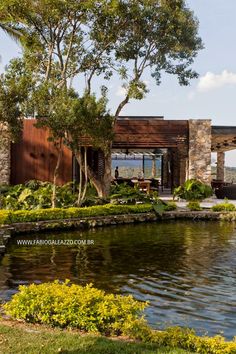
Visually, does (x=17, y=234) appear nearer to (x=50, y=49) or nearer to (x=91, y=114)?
(x=91, y=114)

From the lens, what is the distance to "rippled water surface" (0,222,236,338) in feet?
25.0

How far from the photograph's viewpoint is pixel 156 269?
10.8m

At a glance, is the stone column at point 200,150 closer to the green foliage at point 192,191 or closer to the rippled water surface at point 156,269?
the green foliage at point 192,191

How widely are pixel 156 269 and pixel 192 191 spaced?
13.7 meters

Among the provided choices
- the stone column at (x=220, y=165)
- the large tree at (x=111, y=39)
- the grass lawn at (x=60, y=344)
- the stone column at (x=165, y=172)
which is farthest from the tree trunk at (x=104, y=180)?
the grass lawn at (x=60, y=344)

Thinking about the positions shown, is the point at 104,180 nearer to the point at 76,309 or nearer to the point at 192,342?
the point at 76,309

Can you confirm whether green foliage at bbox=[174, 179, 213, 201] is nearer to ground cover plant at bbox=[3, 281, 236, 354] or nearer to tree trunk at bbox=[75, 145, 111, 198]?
tree trunk at bbox=[75, 145, 111, 198]

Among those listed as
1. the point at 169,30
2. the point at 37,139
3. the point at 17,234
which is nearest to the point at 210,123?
the point at 169,30

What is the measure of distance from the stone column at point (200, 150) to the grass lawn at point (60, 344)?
67.5 ft

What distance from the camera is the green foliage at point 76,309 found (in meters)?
5.79

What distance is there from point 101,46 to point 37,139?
606 centimetres

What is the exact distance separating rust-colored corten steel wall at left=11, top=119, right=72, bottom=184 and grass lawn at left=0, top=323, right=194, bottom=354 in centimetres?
1922

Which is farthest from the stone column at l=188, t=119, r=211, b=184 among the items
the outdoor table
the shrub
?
the shrub

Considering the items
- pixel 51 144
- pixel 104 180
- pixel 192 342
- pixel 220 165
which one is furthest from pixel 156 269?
pixel 220 165
